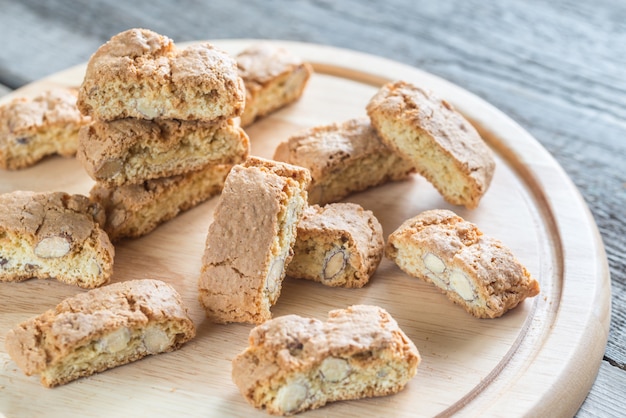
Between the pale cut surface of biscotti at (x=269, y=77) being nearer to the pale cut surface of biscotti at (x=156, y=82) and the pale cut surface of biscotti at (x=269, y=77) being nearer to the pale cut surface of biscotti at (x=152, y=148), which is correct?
the pale cut surface of biscotti at (x=152, y=148)

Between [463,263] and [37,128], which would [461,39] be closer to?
[463,263]

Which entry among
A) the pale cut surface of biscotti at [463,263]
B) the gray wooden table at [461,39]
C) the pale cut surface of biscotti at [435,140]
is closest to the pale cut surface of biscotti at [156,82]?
the pale cut surface of biscotti at [435,140]

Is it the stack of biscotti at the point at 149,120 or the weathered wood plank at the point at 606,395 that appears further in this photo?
the stack of biscotti at the point at 149,120

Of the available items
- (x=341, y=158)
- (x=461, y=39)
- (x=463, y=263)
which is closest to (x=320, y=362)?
(x=463, y=263)

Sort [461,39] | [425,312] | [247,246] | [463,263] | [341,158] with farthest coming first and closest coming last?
[461,39] < [341,158] < [425,312] < [463,263] < [247,246]

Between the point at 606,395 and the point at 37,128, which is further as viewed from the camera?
the point at 37,128

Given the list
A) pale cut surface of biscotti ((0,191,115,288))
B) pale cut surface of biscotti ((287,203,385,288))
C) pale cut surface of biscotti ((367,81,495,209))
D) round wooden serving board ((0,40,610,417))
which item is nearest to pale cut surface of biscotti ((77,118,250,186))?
pale cut surface of biscotti ((0,191,115,288))
